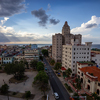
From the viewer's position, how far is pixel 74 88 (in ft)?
107

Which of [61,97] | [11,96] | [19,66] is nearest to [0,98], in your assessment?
[11,96]

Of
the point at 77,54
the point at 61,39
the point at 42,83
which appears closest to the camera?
the point at 42,83

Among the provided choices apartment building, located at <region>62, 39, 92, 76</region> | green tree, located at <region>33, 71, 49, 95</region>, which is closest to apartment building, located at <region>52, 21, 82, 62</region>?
apartment building, located at <region>62, 39, 92, 76</region>

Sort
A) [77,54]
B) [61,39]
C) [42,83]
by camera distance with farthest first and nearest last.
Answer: [61,39] < [77,54] < [42,83]

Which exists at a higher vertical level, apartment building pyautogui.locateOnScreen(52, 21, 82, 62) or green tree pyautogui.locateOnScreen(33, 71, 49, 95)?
apartment building pyautogui.locateOnScreen(52, 21, 82, 62)

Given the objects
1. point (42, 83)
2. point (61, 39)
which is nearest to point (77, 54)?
point (42, 83)

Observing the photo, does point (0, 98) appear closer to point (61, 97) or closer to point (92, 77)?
point (61, 97)

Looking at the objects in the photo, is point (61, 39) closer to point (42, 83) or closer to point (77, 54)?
point (77, 54)

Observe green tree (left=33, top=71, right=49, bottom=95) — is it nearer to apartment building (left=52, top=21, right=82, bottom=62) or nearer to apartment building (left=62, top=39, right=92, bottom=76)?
apartment building (left=62, top=39, right=92, bottom=76)

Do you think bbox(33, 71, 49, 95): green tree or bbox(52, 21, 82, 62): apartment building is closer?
bbox(33, 71, 49, 95): green tree

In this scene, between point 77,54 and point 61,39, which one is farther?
point 61,39

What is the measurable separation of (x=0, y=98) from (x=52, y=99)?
700 inches

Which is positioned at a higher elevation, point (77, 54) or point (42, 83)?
point (77, 54)

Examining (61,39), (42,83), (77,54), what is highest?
(61,39)
